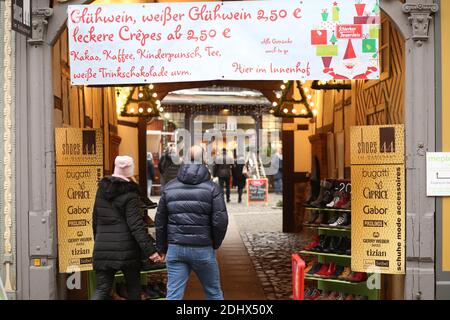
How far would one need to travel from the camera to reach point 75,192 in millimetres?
6035

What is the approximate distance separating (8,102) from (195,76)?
5.86 ft

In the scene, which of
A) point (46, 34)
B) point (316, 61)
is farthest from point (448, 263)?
point (46, 34)

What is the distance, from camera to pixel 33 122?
5.78 metres

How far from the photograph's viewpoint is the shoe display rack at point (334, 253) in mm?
6629

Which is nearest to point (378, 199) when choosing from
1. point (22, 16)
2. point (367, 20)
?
point (367, 20)

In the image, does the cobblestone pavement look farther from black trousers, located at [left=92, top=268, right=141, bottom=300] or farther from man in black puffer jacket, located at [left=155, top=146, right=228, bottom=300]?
black trousers, located at [left=92, top=268, right=141, bottom=300]

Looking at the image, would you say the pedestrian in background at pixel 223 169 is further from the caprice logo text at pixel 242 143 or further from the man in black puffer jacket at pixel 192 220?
the man in black puffer jacket at pixel 192 220

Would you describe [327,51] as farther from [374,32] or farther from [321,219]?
[321,219]

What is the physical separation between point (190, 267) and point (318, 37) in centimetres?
241

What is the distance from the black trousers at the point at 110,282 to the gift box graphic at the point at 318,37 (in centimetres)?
264

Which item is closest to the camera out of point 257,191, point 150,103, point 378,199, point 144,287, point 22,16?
point 22,16

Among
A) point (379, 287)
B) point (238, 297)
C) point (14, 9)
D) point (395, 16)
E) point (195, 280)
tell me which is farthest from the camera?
point (195, 280)

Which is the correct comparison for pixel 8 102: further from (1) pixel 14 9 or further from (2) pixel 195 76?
(2) pixel 195 76
